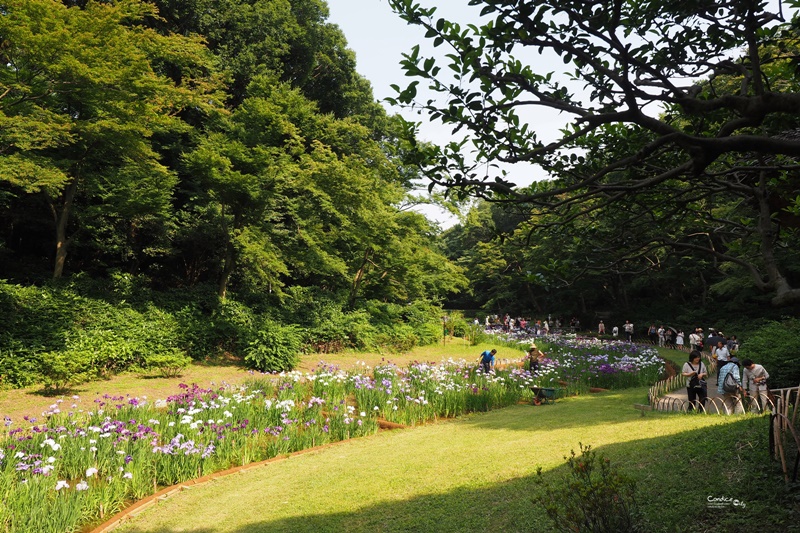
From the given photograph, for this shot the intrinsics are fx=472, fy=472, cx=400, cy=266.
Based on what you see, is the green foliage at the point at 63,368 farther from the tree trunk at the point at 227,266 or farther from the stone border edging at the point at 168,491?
the tree trunk at the point at 227,266

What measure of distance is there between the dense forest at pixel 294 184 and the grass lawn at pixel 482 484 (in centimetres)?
184

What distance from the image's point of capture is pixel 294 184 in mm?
17828

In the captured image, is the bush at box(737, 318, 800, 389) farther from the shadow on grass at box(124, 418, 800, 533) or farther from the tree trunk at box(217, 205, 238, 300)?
the tree trunk at box(217, 205, 238, 300)

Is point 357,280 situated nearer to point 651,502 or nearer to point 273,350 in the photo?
point 273,350

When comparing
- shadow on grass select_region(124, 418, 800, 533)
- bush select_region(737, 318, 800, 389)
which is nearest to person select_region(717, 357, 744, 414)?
bush select_region(737, 318, 800, 389)

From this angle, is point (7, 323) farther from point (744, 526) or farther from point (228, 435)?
point (744, 526)

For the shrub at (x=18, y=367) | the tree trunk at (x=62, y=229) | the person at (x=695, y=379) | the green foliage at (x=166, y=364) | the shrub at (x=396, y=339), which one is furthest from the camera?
the shrub at (x=396, y=339)

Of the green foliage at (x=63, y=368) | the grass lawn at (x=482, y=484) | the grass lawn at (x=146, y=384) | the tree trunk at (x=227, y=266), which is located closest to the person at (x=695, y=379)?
the grass lawn at (x=482, y=484)

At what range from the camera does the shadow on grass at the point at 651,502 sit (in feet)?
11.7

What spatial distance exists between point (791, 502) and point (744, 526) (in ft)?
1.65

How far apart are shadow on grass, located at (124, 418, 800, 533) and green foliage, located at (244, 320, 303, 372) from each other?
8.76 meters

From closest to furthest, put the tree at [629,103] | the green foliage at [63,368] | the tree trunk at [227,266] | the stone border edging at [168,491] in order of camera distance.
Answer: the tree at [629,103] → the stone border edging at [168,491] → the green foliage at [63,368] → the tree trunk at [227,266]

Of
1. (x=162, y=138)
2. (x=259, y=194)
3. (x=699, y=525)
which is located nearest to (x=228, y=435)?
(x=699, y=525)

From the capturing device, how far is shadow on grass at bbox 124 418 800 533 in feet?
11.7
